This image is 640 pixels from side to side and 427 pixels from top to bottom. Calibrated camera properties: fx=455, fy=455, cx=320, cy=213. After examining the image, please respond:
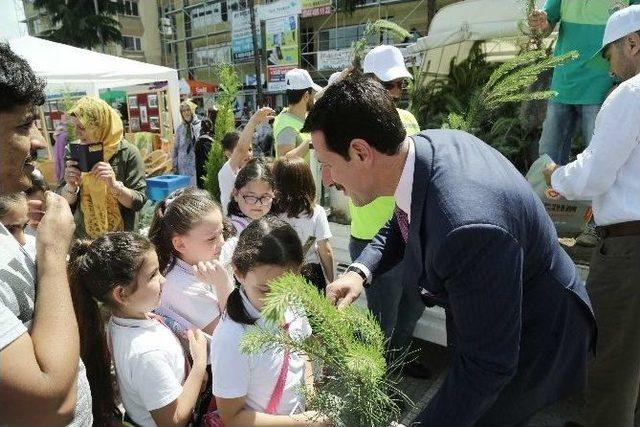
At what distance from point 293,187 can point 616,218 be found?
1.72m

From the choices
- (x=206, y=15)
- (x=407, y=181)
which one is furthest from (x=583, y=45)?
(x=206, y=15)

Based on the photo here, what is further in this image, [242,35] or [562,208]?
[242,35]

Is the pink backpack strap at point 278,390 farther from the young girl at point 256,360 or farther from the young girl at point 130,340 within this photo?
the young girl at point 130,340

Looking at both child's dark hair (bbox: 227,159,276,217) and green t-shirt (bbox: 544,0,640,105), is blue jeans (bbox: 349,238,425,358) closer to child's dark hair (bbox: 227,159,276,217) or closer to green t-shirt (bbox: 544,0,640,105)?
child's dark hair (bbox: 227,159,276,217)

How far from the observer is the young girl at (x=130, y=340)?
5.15 ft

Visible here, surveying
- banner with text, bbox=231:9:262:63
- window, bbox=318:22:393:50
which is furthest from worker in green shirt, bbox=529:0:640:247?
banner with text, bbox=231:9:262:63

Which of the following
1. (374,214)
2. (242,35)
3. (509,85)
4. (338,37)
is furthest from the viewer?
(242,35)

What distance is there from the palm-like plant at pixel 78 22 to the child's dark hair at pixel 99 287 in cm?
3530

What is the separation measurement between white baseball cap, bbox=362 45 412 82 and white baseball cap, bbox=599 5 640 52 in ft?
3.65

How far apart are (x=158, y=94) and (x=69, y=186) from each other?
6967 mm

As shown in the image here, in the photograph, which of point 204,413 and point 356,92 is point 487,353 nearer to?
point 356,92

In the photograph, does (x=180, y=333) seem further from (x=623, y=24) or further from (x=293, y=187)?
(x=623, y=24)

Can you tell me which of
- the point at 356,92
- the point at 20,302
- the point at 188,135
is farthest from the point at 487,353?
the point at 188,135

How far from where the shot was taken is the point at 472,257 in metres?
1.13
